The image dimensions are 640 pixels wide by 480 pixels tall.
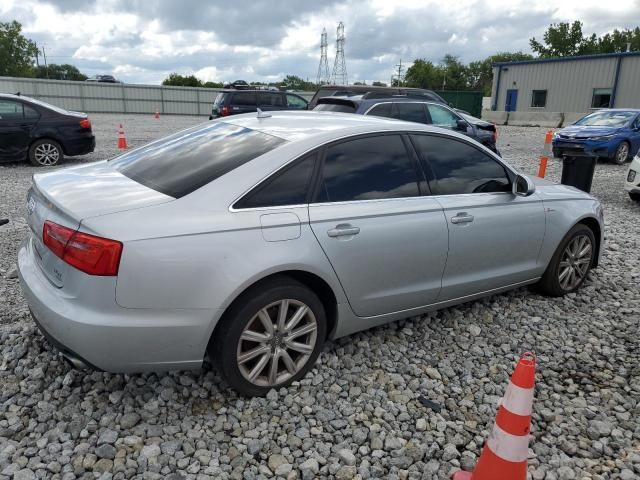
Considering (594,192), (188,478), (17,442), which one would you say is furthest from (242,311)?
(594,192)

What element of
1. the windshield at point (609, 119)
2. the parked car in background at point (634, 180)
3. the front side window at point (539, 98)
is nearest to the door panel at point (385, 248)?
the parked car in background at point (634, 180)

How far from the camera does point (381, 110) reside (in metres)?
10.1

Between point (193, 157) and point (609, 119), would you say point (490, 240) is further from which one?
point (609, 119)

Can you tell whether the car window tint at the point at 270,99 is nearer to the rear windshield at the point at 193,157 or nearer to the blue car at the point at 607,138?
the blue car at the point at 607,138

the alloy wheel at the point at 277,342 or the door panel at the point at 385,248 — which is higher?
the door panel at the point at 385,248

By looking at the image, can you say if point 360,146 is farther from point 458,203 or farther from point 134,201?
point 134,201

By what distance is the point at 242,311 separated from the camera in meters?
2.83

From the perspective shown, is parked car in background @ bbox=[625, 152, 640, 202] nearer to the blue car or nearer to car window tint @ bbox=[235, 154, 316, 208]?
the blue car

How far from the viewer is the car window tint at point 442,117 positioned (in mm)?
10875

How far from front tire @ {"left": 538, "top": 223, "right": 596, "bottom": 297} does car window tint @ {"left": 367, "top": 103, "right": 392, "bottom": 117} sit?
5717 mm

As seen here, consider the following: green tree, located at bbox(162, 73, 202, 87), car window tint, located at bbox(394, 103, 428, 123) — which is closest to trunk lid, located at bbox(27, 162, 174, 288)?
car window tint, located at bbox(394, 103, 428, 123)

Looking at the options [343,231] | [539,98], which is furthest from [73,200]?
[539,98]

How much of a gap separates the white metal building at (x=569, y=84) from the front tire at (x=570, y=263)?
31.8 metres

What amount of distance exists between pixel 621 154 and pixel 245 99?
12125mm
